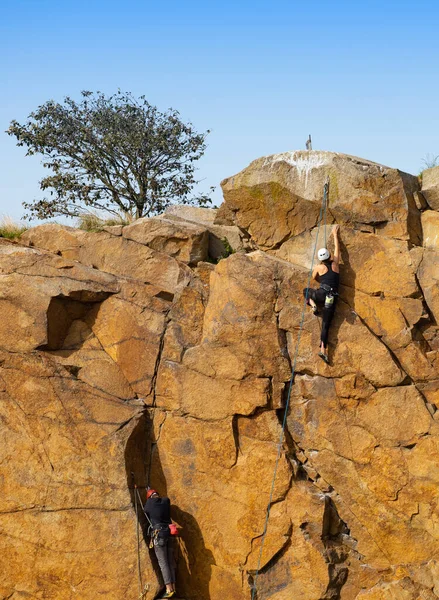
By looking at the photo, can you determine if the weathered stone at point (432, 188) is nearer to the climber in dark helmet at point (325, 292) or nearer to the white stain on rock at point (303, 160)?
the white stain on rock at point (303, 160)

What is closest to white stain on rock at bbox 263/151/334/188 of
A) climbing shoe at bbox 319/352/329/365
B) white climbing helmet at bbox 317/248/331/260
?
white climbing helmet at bbox 317/248/331/260

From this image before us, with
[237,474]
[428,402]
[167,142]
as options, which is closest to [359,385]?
[428,402]

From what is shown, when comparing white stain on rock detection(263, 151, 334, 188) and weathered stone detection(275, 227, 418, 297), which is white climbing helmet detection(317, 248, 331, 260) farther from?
white stain on rock detection(263, 151, 334, 188)

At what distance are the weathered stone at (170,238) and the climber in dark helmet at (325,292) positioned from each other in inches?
104

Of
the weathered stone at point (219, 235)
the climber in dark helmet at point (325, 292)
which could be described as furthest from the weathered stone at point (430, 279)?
the weathered stone at point (219, 235)

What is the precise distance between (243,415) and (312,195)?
4.41m

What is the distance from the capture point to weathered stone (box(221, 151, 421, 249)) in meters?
14.2

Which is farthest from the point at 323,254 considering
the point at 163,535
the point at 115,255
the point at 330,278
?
the point at 163,535

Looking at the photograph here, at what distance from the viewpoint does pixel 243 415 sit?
1361 centimetres

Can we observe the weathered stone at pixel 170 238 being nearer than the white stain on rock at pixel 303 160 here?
No

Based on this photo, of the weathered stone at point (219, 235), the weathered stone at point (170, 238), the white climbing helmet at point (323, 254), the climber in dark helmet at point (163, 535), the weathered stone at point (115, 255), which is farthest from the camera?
the weathered stone at point (219, 235)

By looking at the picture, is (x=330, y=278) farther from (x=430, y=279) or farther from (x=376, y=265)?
(x=430, y=279)

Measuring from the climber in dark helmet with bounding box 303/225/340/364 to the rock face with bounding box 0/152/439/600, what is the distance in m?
0.29

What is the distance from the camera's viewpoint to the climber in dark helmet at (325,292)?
526 inches
